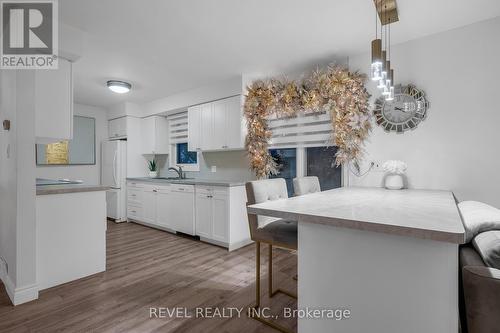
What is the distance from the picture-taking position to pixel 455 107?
8.16 feet

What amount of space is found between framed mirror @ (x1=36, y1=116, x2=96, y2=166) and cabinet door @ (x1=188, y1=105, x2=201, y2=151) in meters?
2.48

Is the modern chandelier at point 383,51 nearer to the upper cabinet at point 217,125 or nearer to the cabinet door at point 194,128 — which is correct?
the upper cabinet at point 217,125

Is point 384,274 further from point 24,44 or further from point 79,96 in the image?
point 79,96

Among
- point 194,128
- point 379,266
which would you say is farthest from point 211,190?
point 379,266

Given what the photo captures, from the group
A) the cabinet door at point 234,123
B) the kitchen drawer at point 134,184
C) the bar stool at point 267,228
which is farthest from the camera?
the kitchen drawer at point 134,184

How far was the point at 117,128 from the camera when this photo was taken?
5559 millimetres

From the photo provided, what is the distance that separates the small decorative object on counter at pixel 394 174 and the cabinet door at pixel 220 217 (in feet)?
6.41

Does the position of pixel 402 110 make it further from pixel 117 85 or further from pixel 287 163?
pixel 117 85

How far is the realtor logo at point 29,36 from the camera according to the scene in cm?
216

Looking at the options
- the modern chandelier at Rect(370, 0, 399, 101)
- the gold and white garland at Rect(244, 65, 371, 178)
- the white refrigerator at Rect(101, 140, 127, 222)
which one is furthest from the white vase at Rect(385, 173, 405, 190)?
the white refrigerator at Rect(101, 140, 127, 222)

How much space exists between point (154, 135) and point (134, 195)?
131 cm

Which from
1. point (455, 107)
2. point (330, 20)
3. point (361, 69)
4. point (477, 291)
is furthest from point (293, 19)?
point (477, 291)

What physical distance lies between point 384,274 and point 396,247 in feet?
0.45

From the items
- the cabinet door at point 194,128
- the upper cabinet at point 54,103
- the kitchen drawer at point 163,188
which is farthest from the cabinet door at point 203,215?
the upper cabinet at point 54,103
